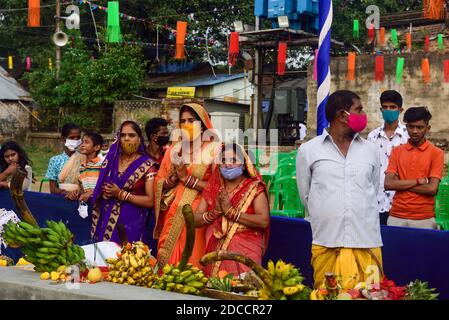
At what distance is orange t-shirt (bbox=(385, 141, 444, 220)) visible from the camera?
199 inches

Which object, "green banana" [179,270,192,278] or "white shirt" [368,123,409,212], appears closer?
"green banana" [179,270,192,278]

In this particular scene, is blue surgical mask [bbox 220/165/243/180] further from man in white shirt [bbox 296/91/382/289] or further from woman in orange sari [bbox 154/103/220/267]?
man in white shirt [bbox 296/91/382/289]

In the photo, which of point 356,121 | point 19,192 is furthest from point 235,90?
point 356,121

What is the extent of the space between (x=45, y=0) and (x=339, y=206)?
27283 millimetres

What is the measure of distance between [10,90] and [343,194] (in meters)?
27.0

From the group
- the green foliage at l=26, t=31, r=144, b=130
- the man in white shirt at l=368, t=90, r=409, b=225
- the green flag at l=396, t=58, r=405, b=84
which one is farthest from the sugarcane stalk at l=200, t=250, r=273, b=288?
the green foliage at l=26, t=31, r=144, b=130

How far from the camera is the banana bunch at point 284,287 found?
344 cm

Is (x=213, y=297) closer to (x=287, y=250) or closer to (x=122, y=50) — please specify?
(x=287, y=250)

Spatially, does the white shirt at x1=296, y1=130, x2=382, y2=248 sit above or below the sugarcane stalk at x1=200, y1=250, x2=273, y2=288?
above

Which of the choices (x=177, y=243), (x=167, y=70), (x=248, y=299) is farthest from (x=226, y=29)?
(x=248, y=299)

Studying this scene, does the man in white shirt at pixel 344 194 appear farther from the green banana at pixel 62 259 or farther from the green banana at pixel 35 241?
the green banana at pixel 35 241

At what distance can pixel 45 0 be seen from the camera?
29062mm

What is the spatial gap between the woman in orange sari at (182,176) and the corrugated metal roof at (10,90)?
78.8ft

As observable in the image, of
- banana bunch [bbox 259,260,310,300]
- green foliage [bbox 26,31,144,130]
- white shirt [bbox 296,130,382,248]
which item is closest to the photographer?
→ banana bunch [bbox 259,260,310,300]
